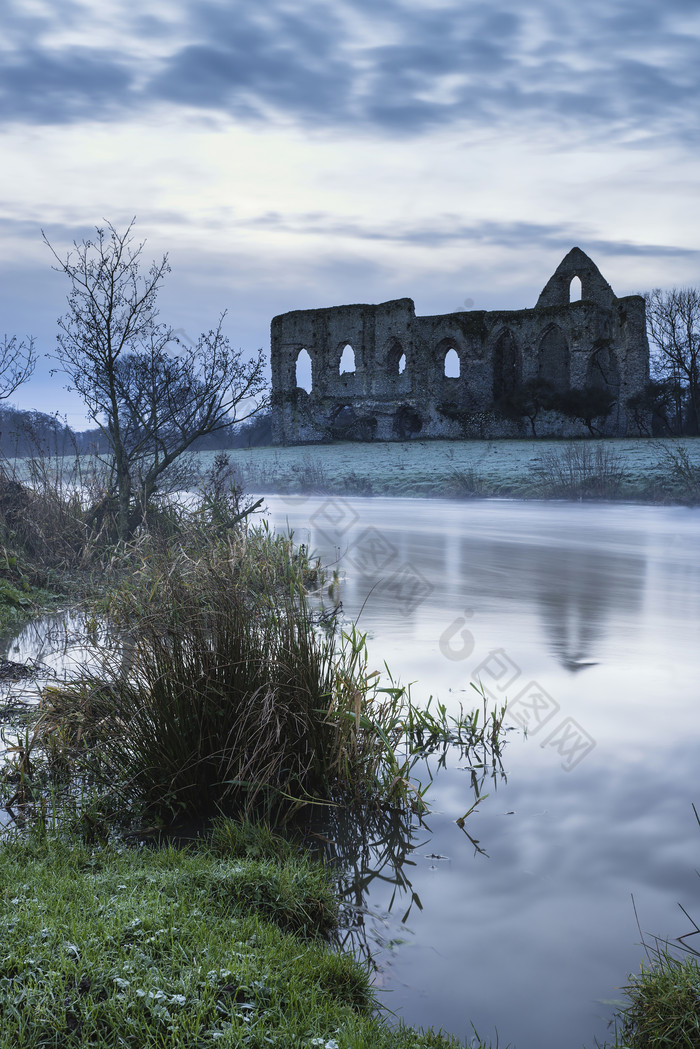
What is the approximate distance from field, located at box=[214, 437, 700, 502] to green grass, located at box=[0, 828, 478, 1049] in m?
18.6

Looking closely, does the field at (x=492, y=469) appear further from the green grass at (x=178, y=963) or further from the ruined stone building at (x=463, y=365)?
the green grass at (x=178, y=963)

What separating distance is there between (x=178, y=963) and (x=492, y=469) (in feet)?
77.7

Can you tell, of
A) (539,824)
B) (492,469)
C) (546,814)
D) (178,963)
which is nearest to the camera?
(178,963)

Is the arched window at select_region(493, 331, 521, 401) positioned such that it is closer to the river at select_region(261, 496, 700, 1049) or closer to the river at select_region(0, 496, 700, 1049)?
the river at select_region(261, 496, 700, 1049)

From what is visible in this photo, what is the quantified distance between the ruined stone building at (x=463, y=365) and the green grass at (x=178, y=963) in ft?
105

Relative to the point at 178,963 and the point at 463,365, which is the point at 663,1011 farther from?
the point at 463,365

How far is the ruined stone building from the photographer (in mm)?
34594

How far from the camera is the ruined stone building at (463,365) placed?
113ft

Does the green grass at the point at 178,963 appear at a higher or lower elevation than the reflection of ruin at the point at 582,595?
higher

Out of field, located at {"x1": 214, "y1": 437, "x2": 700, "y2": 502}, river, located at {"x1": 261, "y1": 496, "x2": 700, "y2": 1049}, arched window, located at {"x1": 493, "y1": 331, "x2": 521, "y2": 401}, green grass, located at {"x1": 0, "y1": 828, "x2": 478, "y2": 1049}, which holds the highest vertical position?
arched window, located at {"x1": 493, "y1": 331, "x2": 521, "y2": 401}

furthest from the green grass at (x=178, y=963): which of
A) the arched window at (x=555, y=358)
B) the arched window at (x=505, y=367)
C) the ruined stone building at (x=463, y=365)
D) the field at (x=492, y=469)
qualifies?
the arched window at (x=555, y=358)

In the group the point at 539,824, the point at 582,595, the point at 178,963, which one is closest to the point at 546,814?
the point at 539,824

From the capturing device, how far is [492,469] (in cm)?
2552

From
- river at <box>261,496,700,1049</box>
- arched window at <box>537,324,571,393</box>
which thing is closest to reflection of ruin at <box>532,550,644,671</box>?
river at <box>261,496,700,1049</box>
